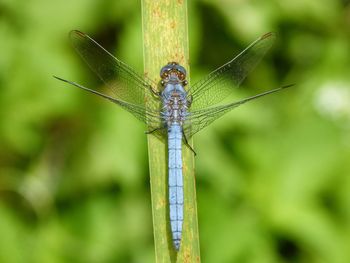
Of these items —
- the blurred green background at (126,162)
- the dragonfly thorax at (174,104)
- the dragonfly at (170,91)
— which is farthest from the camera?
the blurred green background at (126,162)

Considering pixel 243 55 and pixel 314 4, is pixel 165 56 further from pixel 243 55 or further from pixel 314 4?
pixel 314 4

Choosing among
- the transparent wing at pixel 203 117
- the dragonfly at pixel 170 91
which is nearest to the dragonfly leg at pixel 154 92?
the dragonfly at pixel 170 91

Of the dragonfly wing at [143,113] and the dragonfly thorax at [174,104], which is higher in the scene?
the dragonfly thorax at [174,104]

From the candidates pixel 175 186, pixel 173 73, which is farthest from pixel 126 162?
pixel 175 186

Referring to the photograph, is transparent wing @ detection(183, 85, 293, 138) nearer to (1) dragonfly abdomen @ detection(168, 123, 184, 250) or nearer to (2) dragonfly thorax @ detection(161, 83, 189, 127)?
(2) dragonfly thorax @ detection(161, 83, 189, 127)

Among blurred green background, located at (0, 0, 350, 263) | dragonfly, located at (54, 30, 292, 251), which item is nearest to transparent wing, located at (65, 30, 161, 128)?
dragonfly, located at (54, 30, 292, 251)

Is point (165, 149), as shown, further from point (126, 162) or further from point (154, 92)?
point (126, 162)

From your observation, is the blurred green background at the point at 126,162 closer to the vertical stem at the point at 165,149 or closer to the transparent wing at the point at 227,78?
the transparent wing at the point at 227,78
